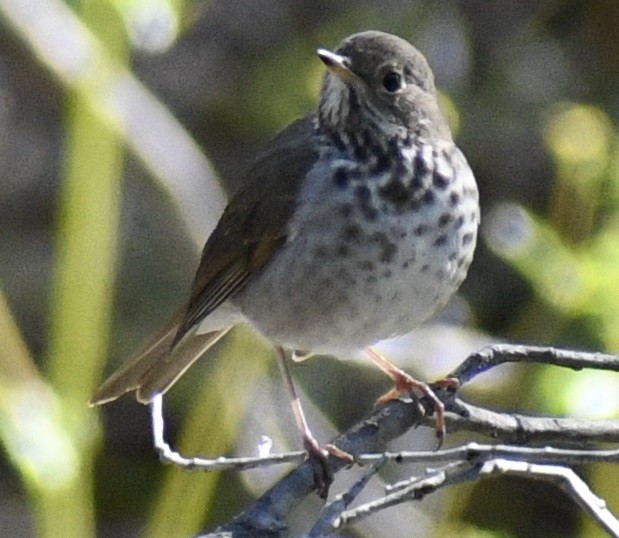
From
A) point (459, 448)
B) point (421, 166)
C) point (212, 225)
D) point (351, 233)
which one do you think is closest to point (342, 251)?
point (351, 233)

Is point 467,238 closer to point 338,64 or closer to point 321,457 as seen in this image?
point 338,64

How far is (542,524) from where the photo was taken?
5484 millimetres

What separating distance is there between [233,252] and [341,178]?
512 millimetres

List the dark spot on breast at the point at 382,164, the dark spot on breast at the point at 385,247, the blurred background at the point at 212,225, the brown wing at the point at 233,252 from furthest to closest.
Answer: the blurred background at the point at 212,225 < the brown wing at the point at 233,252 < the dark spot on breast at the point at 382,164 < the dark spot on breast at the point at 385,247

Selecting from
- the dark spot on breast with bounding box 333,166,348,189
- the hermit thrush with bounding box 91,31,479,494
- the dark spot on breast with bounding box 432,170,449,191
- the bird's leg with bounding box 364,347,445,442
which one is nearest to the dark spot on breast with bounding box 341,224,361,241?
the hermit thrush with bounding box 91,31,479,494

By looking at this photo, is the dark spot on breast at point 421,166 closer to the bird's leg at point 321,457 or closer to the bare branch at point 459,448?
the bare branch at point 459,448

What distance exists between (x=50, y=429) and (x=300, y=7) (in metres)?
2.27

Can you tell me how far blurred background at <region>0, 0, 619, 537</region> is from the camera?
4.41 metres

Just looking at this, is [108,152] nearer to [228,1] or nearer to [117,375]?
[117,375]

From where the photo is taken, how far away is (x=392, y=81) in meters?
3.74

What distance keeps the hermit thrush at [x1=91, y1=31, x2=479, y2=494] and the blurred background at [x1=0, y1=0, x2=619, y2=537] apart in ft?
1.82

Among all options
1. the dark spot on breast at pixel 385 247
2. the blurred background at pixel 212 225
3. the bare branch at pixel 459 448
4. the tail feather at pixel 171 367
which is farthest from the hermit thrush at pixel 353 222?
the blurred background at pixel 212 225

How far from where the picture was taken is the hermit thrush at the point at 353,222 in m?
3.54

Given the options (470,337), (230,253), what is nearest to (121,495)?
(470,337)
